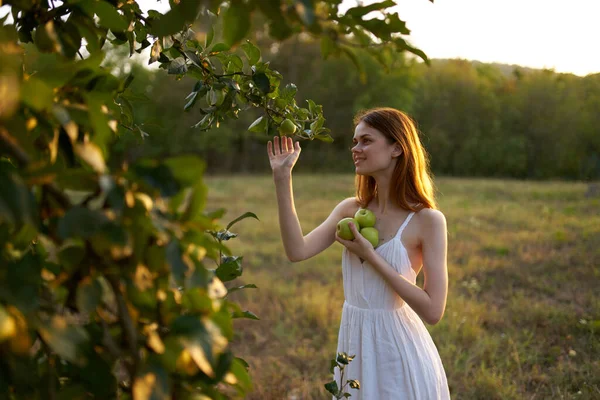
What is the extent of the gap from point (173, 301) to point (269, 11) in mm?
350

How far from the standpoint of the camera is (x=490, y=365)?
3.38 m

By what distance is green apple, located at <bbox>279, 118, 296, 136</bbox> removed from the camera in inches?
56.8

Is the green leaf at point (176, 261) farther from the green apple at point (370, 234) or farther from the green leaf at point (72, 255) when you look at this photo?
the green apple at point (370, 234)

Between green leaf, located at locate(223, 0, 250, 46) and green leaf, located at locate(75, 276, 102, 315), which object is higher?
green leaf, located at locate(223, 0, 250, 46)

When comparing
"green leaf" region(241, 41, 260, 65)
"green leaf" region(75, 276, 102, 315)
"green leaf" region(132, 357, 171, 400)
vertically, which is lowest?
"green leaf" region(132, 357, 171, 400)

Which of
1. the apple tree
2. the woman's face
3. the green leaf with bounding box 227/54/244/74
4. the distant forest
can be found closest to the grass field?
the woman's face

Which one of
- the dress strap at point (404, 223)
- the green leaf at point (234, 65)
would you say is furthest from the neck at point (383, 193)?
the green leaf at point (234, 65)

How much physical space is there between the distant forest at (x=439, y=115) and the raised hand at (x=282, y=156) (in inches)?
883

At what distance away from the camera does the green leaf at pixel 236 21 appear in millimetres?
588

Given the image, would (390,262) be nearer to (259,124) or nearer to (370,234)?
(370,234)

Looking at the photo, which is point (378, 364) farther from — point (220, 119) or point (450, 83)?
point (450, 83)

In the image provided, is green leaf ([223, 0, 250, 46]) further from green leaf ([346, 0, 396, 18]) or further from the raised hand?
the raised hand

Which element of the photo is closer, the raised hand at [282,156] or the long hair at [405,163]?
the raised hand at [282,156]

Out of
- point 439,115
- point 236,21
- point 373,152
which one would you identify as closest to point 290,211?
point 373,152
